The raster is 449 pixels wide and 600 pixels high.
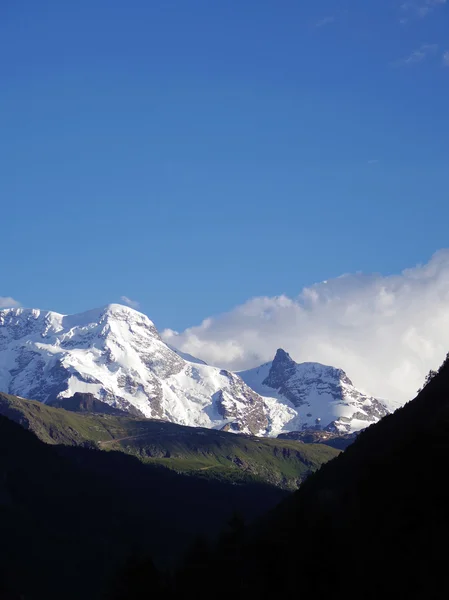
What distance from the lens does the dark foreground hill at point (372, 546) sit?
261 feet

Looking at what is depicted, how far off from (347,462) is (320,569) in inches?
4237

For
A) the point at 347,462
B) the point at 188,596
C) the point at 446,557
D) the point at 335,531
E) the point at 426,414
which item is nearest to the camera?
the point at 446,557

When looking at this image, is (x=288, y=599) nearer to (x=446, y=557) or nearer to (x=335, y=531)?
(x=335, y=531)

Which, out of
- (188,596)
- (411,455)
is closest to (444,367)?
(411,455)

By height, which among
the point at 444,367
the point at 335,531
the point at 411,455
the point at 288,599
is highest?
the point at 444,367

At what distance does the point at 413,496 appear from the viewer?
88.1 metres

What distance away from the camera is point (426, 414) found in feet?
492

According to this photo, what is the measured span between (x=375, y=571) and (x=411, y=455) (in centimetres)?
1745

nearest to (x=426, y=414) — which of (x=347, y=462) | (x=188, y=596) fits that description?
(x=347, y=462)

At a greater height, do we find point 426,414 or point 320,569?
point 426,414

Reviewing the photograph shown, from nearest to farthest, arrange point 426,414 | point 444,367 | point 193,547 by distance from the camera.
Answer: point 193,547
point 426,414
point 444,367

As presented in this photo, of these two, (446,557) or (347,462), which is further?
(347,462)

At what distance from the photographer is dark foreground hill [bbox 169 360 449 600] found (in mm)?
79531

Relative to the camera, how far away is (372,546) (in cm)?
8712
